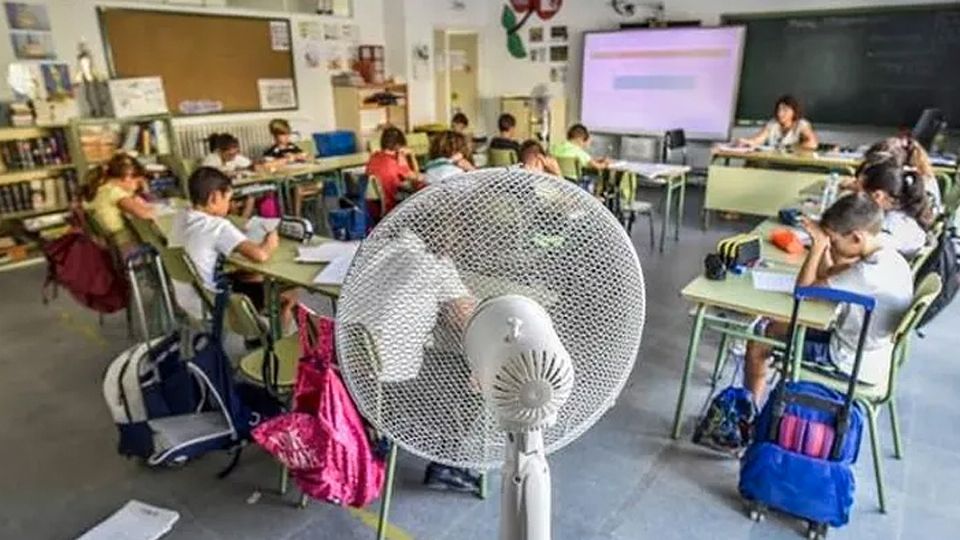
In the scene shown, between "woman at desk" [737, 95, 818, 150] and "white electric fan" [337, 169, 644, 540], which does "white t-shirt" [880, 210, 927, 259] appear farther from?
"woman at desk" [737, 95, 818, 150]

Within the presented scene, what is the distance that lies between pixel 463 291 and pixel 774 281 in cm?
181

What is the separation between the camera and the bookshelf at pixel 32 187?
4.64 metres

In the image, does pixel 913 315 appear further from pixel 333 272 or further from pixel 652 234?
pixel 652 234

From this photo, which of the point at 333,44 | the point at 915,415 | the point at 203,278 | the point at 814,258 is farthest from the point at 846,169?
the point at 333,44

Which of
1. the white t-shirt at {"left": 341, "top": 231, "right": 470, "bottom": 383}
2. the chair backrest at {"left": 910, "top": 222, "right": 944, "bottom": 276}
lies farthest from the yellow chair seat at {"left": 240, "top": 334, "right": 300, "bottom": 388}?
the chair backrest at {"left": 910, "top": 222, "right": 944, "bottom": 276}

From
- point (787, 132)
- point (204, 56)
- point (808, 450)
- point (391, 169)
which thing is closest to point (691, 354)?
point (808, 450)

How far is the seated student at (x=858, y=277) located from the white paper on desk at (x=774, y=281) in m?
0.10

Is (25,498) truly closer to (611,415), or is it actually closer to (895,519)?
(611,415)

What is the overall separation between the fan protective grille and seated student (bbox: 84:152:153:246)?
2.67 meters

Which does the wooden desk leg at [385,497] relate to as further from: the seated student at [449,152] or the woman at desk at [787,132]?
the woman at desk at [787,132]

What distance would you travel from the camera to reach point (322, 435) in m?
1.70

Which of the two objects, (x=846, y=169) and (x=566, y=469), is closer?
(x=566, y=469)

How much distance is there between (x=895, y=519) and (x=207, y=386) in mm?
2242

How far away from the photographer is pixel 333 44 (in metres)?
6.84
